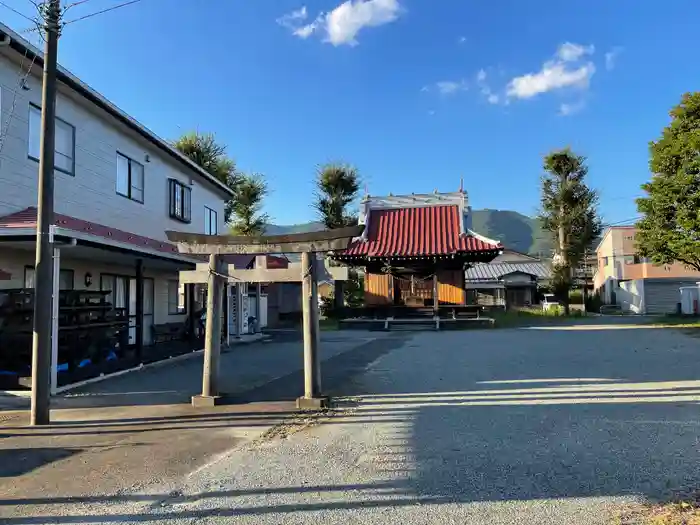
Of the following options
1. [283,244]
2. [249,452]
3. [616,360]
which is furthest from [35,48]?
[616,360]

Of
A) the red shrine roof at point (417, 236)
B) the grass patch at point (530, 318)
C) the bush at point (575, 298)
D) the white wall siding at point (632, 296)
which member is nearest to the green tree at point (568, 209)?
the grass patch at point (530, 318)

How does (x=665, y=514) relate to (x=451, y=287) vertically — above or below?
below

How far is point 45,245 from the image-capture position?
242 inches

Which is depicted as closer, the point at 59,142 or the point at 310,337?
the point at 310,337

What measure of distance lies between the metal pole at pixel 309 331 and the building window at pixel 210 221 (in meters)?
11.4

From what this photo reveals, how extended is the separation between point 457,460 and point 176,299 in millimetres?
12935

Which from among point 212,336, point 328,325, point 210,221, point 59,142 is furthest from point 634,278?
point 59,142

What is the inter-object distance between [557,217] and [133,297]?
2119 centimetres

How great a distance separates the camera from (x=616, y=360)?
11.1 metres

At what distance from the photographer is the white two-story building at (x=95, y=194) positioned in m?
8.91

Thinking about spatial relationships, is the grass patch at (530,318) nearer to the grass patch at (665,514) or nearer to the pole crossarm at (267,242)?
the pole crossarm at (267,242)

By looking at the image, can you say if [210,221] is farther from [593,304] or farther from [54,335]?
[593,304]

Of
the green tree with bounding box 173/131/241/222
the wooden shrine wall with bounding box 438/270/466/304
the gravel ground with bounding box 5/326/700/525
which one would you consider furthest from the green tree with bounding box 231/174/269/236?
the gravel ground with bounding box 5/326/700/525

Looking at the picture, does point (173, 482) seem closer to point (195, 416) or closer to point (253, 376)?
point (195, 416)
